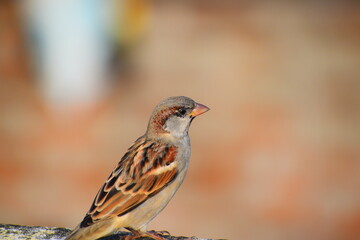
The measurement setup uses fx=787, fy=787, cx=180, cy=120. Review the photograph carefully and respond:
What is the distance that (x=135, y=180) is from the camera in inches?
125

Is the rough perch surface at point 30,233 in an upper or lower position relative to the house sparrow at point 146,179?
lower

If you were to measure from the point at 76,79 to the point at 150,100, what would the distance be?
1.08 metres

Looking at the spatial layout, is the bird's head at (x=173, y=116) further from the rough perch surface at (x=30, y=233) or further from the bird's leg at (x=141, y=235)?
the rough perch surface at (x=30, y=233)

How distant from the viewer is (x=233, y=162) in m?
8.34

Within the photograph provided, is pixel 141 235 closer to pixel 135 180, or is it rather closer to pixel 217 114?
pixel 135 180

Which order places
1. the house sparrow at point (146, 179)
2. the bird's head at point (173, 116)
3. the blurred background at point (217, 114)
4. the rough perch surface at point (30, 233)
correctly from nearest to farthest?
the rough perch surface at point (30, 233) → the house sparrow at point (146, 179) → the bird's head at point (173, 116) → the blurred background at point (217, 114)

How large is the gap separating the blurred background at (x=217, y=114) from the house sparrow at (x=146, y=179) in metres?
4.54

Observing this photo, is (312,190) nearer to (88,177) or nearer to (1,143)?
(88,177)

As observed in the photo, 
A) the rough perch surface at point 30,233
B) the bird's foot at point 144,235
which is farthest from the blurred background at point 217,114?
the rough perch surface at point 30,233

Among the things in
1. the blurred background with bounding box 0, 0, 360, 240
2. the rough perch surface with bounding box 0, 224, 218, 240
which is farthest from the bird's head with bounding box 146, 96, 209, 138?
the blurred background with bounding box 0, 0, 360, 240

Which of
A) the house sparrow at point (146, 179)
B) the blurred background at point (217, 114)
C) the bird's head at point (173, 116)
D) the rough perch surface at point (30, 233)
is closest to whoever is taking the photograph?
the rough perch surface at point (30, 233)

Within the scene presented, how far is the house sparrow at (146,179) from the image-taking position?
3.01 metres

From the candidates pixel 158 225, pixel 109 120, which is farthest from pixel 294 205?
pixel 109 120

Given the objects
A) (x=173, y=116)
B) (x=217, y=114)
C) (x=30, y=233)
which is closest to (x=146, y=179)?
(x=173, y=116)
